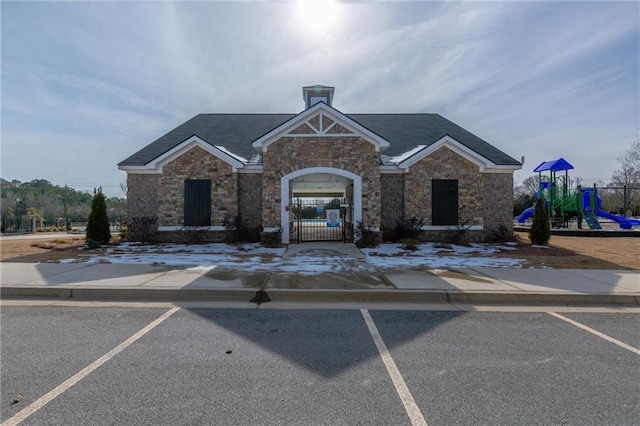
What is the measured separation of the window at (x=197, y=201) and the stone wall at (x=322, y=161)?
283 cm

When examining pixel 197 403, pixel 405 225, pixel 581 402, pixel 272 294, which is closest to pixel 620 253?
pixel 405 225

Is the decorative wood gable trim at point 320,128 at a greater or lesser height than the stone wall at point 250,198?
greater

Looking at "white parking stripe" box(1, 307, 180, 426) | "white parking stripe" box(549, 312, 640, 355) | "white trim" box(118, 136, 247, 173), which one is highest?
"white trim" box(118, 136, 247, 173)

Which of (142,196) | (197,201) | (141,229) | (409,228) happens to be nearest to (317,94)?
(197,201)

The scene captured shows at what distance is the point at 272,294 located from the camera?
6.35 m

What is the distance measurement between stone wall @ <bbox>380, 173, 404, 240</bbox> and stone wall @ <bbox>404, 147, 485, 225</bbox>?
0.77 ft

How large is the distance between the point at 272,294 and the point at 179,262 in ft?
15.1

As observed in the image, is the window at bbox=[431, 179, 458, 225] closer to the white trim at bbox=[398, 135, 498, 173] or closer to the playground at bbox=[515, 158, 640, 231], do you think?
the white trim at bbox=[398, 135, 498, 173]

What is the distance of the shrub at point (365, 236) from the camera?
1345 centimetres

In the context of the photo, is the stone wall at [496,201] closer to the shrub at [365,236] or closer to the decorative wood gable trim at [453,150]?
the decorative wood gable trim at [453,150]

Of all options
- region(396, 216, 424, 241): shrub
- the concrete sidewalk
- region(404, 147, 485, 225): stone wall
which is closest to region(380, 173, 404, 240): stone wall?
region(404, 147, 485, 225): stone wall

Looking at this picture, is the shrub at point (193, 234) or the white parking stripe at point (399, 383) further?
the shrub at point (193, 234)

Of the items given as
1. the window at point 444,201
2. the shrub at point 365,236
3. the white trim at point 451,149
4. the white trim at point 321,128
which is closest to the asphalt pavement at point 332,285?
the shrub at point 365,236

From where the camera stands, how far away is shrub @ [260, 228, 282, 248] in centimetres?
1379
